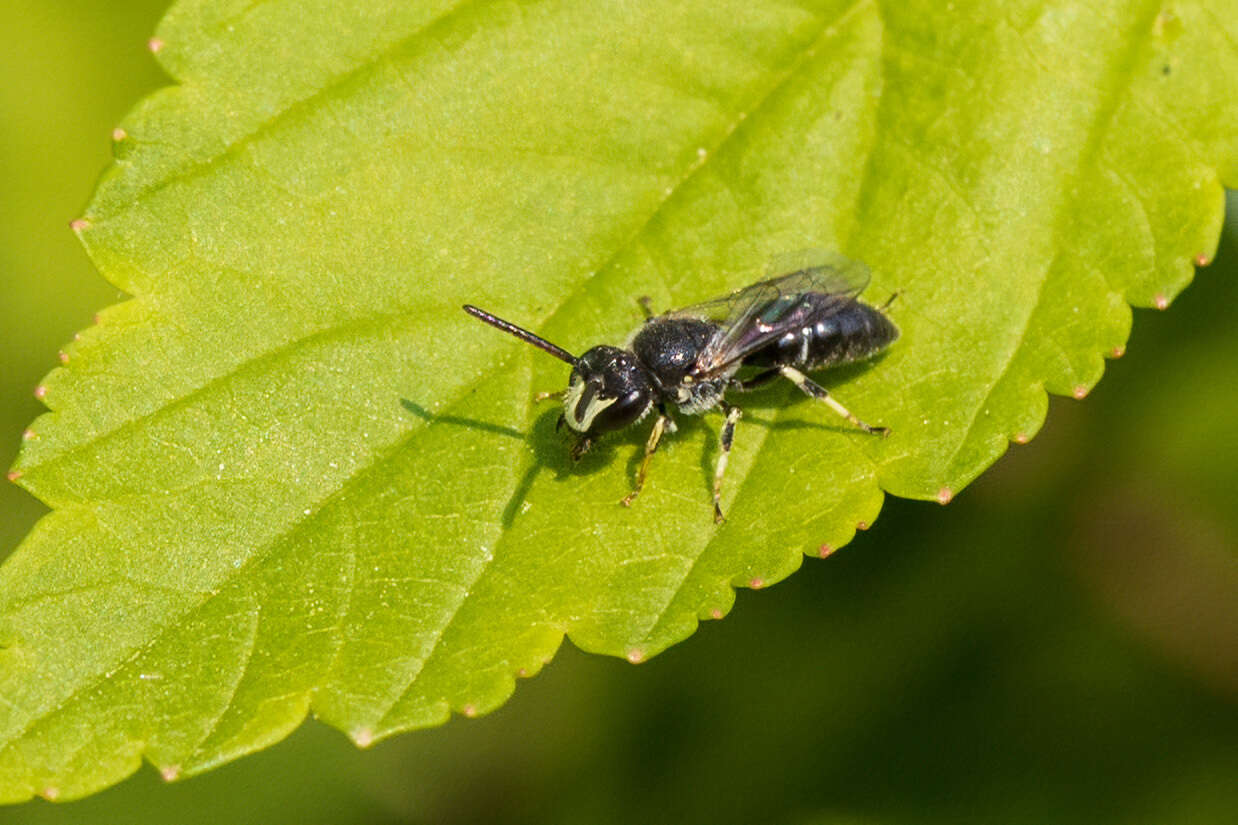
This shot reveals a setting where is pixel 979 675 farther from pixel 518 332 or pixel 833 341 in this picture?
pixel 518 332

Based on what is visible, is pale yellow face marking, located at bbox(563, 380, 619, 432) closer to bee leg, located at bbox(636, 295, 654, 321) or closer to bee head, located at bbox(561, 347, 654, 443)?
bee head, located at bbox(561, 347, 654, 443)

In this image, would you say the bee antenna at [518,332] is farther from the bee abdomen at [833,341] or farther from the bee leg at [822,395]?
the bee abdomen at [833,341]

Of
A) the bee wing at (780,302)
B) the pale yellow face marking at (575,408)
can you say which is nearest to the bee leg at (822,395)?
the bee wing at (780,302)

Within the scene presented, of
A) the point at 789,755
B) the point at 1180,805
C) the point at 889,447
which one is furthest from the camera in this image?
the point at 789,755

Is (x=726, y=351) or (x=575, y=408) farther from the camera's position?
(x=726, y=351)

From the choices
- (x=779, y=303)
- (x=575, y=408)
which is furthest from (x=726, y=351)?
(x=575, y=408)

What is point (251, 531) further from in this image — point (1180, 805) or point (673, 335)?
point (1180, 805)

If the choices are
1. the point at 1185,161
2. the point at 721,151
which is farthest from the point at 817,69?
the point at 1185,161

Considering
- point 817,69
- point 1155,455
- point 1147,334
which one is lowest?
point 1155,455
